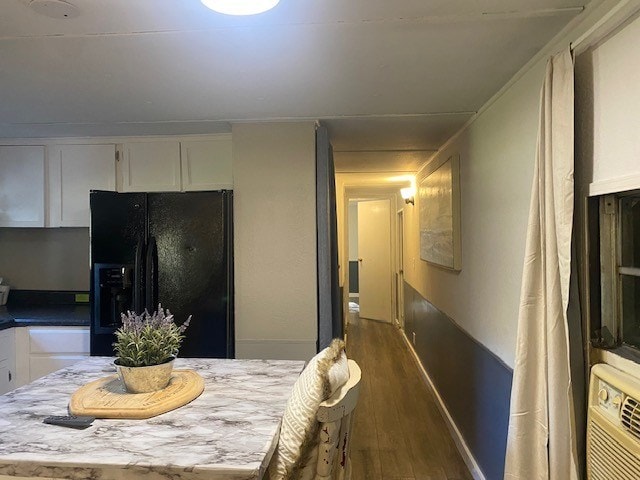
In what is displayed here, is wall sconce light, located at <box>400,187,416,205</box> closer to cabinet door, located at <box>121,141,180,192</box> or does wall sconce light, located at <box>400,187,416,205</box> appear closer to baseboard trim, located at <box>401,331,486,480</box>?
baseboard trim, located at <box>401,331,486,480</box>

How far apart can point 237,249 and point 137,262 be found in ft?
1.93

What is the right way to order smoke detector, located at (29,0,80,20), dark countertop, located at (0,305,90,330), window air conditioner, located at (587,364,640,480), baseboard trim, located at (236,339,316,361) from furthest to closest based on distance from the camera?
dark countertop, located at (0,305,90,330)
baseboard trim, located at (236,339,316,361)
smoke detector, located at (29,0,80,20)
window air conditioner, located at (587,364,640,480)

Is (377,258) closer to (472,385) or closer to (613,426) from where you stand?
(472,385)

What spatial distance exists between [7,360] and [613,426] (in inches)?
127

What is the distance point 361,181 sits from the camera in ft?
16.2

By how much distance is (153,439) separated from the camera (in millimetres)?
1000

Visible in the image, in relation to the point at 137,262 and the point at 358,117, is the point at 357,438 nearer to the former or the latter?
the point at 137,262

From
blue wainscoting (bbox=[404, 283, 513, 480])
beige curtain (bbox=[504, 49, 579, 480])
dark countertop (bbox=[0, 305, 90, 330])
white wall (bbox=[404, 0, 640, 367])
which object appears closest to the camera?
beige curtain (bbox=[504, 49, 579, 480])

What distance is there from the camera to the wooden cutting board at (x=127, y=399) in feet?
3.70

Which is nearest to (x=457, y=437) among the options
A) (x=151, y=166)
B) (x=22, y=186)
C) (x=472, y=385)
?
(x=472, y=385)

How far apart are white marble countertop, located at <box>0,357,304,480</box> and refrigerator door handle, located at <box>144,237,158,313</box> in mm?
916

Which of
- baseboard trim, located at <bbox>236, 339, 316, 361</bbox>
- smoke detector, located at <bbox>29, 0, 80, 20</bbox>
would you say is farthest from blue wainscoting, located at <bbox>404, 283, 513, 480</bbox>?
smoke detector, located at <bbox>29, 0, 80, 20</bbox>

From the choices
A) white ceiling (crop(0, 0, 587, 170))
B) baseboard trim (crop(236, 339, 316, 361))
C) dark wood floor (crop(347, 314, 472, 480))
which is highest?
white ceiling (crop(0, 0, 587, 170))

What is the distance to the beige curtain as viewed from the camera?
50.7 inches
